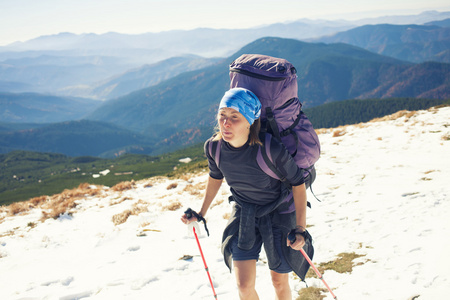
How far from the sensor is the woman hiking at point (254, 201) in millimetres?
3443

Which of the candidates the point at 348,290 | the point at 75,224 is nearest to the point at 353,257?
the point at 348,290

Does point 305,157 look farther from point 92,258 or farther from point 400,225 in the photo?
point 92,258

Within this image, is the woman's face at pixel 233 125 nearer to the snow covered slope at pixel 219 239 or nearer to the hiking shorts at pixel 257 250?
the hiking shorts at pixel 257 250

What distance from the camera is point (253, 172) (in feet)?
12.0

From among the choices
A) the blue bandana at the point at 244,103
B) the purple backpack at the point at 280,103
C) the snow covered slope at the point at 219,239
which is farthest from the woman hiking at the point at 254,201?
the snow covered slope at the point at 219,239

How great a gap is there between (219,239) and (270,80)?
5288mm

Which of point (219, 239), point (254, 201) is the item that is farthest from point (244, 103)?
point (219, 239)

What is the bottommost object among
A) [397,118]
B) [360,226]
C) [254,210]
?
[397,118]

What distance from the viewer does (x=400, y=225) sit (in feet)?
20.5

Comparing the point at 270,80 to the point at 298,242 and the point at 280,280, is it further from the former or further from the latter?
the point at 280,280

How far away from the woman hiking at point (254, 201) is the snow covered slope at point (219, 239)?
1.59 meters

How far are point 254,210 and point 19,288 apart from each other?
6.30 metres

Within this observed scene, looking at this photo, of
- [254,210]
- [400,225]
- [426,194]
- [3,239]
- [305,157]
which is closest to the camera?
[305,157]

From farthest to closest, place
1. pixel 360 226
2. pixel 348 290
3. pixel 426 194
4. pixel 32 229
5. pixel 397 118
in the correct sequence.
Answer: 1. pixel 397 118
2. pixel 32 229
3. pixel 426 194
4. pixel 360 226
5. pixel 348 290
